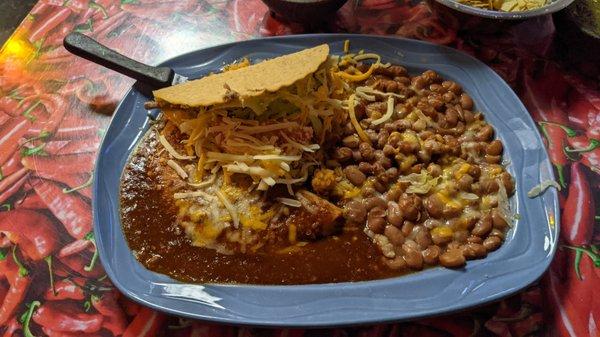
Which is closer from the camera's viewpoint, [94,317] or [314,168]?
[94,317]

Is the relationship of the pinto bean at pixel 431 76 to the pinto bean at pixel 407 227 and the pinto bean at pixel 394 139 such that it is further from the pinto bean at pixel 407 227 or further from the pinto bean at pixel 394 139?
the pinto bean at pixel 407 227

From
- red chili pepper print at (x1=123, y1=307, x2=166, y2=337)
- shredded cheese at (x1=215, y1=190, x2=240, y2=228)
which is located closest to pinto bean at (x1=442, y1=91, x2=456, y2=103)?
shredded cheese at (x1=215, y1=190, x2=240, y2=228)

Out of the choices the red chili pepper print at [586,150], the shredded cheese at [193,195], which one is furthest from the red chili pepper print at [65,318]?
the red chili pepper print at [586,150]

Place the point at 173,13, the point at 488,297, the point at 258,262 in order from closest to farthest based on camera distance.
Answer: the point at 488,297 < the point at 258,262 < the point at 173,13

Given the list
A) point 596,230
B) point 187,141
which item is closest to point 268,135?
point 187,141

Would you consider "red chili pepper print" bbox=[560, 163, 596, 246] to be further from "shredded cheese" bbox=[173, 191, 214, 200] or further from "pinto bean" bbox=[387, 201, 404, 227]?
"shredded cheese" bbox=[173, 191, 214, 200]

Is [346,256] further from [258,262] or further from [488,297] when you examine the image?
[488,297]

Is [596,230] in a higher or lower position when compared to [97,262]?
lower
